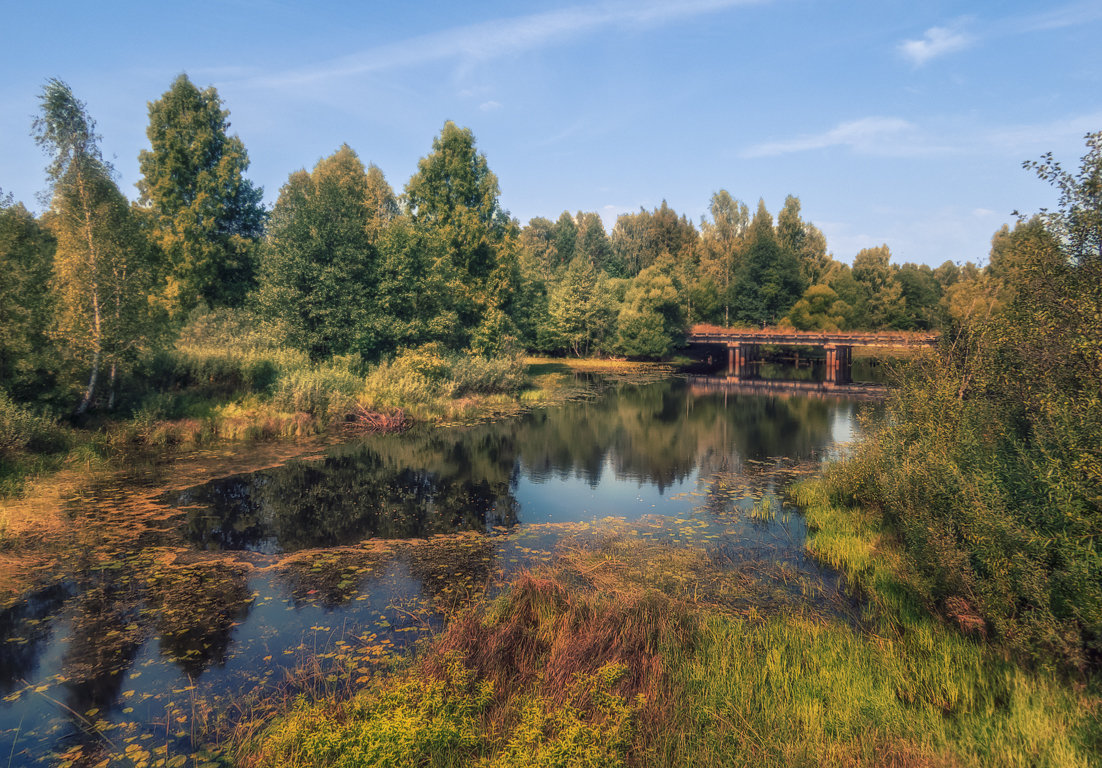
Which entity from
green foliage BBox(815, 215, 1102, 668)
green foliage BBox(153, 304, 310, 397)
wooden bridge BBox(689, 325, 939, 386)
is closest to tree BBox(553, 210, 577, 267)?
wooden bridge BBox(689, 325, 939, 386)

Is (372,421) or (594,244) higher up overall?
(594,244)

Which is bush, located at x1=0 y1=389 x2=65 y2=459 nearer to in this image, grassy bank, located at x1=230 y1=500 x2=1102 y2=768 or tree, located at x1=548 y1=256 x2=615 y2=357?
grassy bank, located at x1=230 y1=500 x2=1102 y2=768

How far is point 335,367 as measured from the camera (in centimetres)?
3020

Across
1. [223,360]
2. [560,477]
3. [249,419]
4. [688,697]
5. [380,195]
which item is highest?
[380,195]

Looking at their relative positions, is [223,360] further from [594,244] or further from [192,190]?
[594,244]

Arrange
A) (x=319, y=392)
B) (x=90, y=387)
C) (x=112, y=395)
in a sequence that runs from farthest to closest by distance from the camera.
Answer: (x=319, y=392) → (x=112, y=395) → (x=90, y=387)

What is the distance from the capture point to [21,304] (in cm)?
1742

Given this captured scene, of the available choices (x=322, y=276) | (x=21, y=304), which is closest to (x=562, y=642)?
(x=21, y=304)

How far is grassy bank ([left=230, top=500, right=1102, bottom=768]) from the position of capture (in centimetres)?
579

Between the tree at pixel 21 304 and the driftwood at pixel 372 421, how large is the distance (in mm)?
→ 11544

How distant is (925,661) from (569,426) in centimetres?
2409

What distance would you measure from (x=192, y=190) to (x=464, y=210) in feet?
60.4

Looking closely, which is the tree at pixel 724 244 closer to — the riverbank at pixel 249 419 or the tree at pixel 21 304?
the riverbank at pixel 249 419

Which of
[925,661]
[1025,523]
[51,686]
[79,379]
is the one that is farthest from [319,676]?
[79,379]
